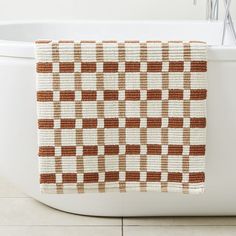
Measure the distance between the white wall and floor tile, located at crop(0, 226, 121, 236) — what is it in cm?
123

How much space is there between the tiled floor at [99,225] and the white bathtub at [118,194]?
0.03 meters

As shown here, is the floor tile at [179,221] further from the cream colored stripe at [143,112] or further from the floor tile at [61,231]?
the cream colored stripe at [143,112]

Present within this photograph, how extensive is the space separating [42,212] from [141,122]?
54cm

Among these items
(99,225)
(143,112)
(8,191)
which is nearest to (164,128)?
(143,112)

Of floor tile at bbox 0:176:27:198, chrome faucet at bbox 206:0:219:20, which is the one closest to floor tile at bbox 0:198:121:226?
floor tile at bbox 0:176:27:198

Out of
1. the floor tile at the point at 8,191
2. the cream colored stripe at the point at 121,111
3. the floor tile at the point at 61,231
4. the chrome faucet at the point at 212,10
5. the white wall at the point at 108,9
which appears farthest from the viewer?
the white wall at the point at 108,9

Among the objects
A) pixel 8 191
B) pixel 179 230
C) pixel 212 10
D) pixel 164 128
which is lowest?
pixel 179 230

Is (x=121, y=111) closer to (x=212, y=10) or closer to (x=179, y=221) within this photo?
(x=179, y=221)

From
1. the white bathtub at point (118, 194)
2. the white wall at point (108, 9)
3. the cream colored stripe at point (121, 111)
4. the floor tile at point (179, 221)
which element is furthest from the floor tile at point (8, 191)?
the white wall at point (108, 9)

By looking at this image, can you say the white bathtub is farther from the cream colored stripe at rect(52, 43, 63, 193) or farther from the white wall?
the white wall

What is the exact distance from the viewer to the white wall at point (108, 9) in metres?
2.64

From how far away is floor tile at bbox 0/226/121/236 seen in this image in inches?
68.1

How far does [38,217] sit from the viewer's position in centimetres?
184

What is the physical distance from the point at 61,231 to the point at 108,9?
127 cm
